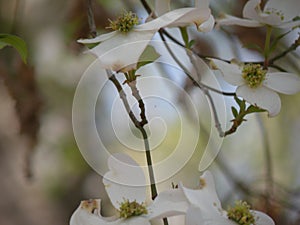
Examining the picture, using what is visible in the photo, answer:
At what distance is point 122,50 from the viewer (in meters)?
0.54

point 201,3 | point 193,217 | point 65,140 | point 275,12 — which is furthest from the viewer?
point 65,140

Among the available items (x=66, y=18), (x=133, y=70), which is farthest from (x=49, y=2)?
(x=133, y=70)

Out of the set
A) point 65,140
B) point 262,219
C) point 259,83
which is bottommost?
point 65,140

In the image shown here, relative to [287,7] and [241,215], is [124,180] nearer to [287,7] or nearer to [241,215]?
[241,215]

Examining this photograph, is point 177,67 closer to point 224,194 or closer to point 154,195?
point 154,195

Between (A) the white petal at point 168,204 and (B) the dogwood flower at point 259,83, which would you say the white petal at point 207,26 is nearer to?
(B) the dogwood flower at point 259,83

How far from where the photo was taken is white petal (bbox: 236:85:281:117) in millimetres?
586

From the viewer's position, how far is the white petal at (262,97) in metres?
0.59

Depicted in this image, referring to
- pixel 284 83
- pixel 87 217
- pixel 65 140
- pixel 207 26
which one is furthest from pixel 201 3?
pixel 65 140

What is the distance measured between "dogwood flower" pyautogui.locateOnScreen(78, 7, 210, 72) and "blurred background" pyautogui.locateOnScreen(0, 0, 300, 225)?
0.54 m

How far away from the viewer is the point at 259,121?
1269mm

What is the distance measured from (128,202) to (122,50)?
137 mm

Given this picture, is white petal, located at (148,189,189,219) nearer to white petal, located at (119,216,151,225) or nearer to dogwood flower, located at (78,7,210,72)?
white petal, located at (119,216,151,225)

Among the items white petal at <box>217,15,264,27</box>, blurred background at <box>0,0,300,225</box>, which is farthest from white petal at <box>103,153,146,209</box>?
blurred background at <box>0,0,300,225</box>
